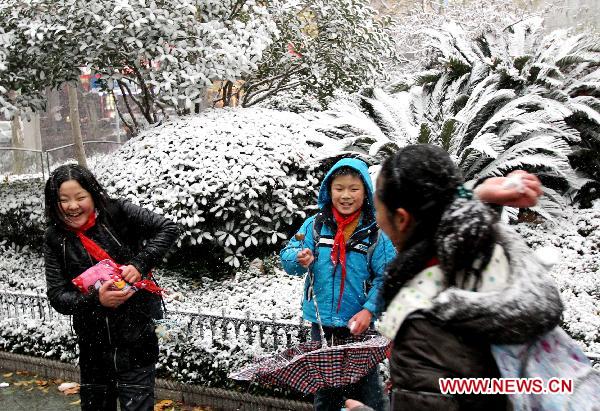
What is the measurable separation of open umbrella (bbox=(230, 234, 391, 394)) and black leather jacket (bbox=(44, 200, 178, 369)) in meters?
0.62

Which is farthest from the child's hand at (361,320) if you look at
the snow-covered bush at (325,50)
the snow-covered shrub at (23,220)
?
the snow-covered bush at (325,50)

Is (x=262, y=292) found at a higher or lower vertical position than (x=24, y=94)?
lower

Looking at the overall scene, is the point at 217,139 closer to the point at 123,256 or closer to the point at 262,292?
the point at 262,292

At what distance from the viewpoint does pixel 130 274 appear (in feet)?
10.0

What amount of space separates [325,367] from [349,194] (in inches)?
34.6

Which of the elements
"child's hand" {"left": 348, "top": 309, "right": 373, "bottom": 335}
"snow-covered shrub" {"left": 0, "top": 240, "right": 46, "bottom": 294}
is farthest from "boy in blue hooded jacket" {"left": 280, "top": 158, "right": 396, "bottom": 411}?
"snow-covered shrub" {"left": 0, "top": 240, "right": 46, "bottom": 294}

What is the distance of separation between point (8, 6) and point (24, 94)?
3.54ft

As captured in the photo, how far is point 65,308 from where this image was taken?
308cm

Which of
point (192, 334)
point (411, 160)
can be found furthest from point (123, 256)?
point (411, 160)

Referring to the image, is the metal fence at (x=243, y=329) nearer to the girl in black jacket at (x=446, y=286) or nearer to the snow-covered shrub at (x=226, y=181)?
the snow-covered shrub at (x=226, y=181)

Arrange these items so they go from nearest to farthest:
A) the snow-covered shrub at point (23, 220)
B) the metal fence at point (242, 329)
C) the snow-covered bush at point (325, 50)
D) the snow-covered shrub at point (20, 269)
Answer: the metal fence at point (242, 329) → the snow-covered shrub at point (20, 269) → the snow-covered shrub at point (23, 220) → the snow-covered bush at point (325, 50)

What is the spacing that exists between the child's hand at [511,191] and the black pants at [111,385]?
219 cm

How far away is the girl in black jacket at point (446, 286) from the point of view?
1371 mm

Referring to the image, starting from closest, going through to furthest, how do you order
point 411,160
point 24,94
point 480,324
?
point 480,324 < point 411,160 < point 24,94
